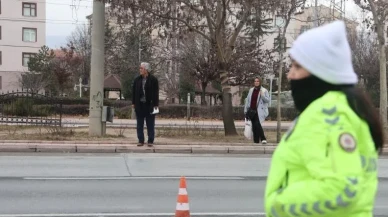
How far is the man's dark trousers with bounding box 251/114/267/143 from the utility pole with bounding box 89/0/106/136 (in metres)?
4.17

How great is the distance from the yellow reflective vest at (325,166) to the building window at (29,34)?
224 feet

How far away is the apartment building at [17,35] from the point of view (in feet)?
215

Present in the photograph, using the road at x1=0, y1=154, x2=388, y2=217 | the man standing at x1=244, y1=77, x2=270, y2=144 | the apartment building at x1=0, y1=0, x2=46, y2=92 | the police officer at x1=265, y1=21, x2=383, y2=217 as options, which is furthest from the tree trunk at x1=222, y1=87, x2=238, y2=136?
the apartment building at x1=0, y1=0, x2=46, y2=92

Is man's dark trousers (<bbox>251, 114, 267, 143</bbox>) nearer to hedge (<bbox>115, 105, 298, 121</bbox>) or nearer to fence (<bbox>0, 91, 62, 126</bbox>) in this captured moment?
fence (<bbox>0, 91, 62, 126</bbox>)

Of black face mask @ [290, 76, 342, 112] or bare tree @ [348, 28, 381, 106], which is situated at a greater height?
bare tree @ [348, 28, 381, 106]

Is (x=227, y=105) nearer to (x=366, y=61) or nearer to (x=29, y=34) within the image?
(x=366, y=61)

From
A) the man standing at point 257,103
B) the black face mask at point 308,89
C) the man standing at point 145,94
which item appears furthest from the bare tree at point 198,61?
the black face mask at point 308,89

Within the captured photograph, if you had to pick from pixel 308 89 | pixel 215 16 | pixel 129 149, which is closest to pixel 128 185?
pixel 129 149

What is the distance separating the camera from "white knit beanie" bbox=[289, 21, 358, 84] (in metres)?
1.99

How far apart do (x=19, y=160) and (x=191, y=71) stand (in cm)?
2391

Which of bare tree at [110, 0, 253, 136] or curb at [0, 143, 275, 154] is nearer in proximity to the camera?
curb at [0, 143, 275, 154]

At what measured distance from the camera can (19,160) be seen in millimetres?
11531

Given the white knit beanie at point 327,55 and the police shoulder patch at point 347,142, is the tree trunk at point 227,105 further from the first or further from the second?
the police shoulder patch at point 347,142

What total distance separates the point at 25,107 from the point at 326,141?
19496 mm
